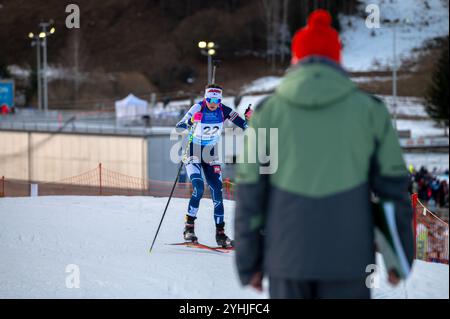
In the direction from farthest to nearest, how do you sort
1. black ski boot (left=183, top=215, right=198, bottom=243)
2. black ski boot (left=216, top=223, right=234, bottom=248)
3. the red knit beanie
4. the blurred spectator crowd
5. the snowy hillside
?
the snowy hillside < the blurred spectator crowd < black ski boot (left=183, top=215, right=198, bottom=243) < black ski boot (left=216, top=223, right=234, bottom=248) < the red knit beanie

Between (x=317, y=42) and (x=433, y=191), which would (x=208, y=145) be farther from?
(x=433, y=191)

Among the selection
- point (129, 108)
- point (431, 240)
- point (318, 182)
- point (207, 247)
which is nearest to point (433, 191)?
point (431, 240)

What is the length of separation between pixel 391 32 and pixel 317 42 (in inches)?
2796

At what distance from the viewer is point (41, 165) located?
33.2m

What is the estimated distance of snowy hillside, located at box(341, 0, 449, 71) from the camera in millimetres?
67119

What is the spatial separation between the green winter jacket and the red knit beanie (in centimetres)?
8

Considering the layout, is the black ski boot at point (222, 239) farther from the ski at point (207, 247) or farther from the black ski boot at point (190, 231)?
the black ski boot at point (190, 231)

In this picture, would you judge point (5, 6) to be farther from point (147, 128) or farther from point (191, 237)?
point (191, 237)

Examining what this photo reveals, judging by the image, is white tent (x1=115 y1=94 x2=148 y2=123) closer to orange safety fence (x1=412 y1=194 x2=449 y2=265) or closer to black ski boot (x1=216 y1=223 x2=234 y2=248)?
orange safety fence (x1=412 y1=194 x2=449 y2=265)

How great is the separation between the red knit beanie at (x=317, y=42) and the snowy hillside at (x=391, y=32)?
6173 centimetres

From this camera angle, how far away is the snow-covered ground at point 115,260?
22.2ft

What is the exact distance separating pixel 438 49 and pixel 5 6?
54520 mm

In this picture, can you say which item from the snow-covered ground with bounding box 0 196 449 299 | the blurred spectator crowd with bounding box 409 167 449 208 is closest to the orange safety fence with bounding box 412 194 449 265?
the snow-covered ground with bounding box 0 196 449 299

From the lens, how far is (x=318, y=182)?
313 cm
